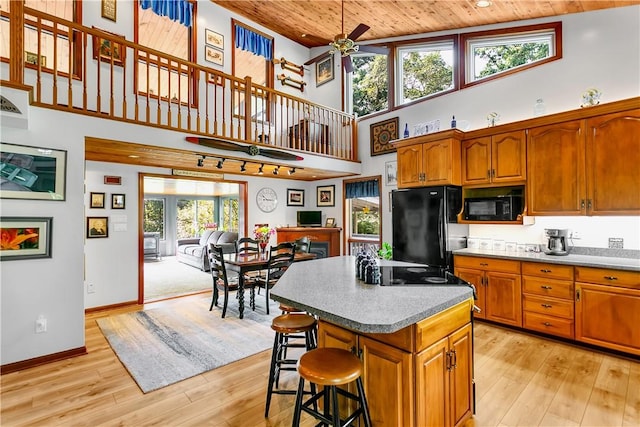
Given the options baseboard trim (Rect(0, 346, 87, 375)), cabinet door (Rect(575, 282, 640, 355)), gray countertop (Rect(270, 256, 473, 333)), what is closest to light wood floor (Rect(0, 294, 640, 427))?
baseboard trim (Rect(0, 346, 87, 375))

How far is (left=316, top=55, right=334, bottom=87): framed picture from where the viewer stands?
23.1 feet

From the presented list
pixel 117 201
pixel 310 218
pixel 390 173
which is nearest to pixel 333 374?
pixel 390 173

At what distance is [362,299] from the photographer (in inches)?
68.1

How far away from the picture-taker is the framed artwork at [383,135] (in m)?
5.68

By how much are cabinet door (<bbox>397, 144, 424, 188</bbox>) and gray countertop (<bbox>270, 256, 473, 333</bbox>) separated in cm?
255

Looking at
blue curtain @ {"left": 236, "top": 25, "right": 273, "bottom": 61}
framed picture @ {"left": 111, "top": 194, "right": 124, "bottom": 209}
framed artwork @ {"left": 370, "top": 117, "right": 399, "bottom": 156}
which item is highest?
blue curtain @ {"left": 236, "top": 25, "right": 273, "bottom": 61}

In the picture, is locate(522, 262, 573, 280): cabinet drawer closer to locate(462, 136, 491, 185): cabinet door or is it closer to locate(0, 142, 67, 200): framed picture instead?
locate(462, 136, 491, 185): cabinet door

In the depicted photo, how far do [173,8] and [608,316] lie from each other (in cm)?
740

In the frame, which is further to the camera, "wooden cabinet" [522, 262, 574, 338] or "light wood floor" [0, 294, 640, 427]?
"wooden cabinet" [522, 262, 574, 338]

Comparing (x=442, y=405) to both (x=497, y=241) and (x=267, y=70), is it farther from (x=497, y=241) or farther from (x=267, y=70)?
(x=267, y=70)

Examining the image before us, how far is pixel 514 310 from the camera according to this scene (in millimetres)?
3541

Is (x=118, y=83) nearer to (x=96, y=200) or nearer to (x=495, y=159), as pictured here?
(x=96, y=200)

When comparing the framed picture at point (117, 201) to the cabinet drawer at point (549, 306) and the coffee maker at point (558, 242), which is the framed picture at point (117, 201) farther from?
the coffee maker at point (558, 242)

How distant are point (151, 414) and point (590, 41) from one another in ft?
18.4
